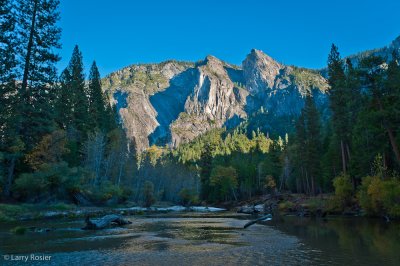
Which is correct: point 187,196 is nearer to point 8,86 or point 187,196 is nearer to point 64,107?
point 64,107

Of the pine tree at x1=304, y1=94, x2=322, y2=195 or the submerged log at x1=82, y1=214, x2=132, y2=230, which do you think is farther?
the pine tree at x1=304, y1=94, x2=322, y2=195

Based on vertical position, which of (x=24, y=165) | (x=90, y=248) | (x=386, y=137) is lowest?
(x=90, y=248)

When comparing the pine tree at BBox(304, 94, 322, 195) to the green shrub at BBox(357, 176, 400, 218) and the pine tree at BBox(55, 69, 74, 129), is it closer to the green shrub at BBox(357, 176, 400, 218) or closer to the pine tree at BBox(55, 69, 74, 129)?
the green shrub at BBox(357, 176, 400, 218)

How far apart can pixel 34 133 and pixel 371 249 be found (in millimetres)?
29794

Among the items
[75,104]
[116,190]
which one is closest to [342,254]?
[116,190]

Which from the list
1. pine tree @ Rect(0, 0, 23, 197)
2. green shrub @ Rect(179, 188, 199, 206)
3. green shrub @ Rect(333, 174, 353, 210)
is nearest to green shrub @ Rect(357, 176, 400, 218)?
green shrub @ Rect(333, 174, 353, 210)

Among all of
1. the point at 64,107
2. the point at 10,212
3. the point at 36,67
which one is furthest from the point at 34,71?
the point at 64,107

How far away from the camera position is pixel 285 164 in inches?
3821

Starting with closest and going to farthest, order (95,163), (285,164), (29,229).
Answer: (29,229) < (95,163) < (285,164)

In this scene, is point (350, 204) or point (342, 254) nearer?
point (342, 254)

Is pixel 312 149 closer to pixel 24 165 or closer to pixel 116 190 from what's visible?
pixel 116 190

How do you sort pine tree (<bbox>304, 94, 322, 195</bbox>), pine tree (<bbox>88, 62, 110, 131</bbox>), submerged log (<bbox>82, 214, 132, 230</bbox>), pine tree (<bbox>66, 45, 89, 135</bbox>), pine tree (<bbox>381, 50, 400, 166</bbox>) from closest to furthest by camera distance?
submerged log (<bbox>82, 214, 132, 230</bbox>) → pine tree (<bbox>381, 50, 400, 166</bbox>) → pine tree (<bbox>304, 94, 322, 195</bbox>) → pine tree (<bbox>66, 45, 89, 135</bbox>) → pine tree (<bbox>88, 62, 110, 131</bbox>)

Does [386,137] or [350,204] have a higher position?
[386,137]

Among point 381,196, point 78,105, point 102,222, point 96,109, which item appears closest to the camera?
point 102,222
